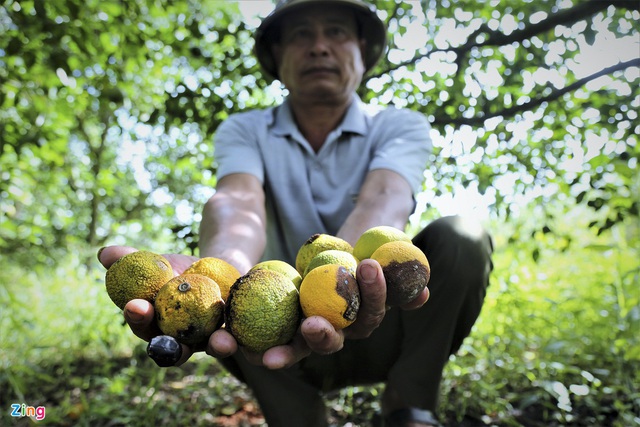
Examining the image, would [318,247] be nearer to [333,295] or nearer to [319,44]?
[333,295]

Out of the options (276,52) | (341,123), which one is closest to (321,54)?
(341,123)

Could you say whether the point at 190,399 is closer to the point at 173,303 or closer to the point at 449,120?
the point at 173,303

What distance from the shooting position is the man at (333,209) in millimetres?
2186

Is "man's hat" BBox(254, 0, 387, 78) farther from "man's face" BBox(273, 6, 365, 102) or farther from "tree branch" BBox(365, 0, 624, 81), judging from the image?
"tree branch" BBox(365, 0, 624, 81)

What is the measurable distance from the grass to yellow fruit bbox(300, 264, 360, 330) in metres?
1.78

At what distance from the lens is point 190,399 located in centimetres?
338

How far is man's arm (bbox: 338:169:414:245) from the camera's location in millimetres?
2145

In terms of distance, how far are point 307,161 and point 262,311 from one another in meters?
1.80

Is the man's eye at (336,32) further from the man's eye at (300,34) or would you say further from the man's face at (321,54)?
the man's eye at (300,34)

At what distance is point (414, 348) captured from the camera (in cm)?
236

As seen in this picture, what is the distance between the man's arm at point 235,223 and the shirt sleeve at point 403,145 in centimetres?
72

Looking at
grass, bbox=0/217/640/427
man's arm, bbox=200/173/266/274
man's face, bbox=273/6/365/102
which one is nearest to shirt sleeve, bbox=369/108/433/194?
man's face, bbox=273/6/365/102

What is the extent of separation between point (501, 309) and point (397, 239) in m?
2.66

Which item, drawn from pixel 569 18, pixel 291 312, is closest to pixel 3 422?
pixel 291 312
